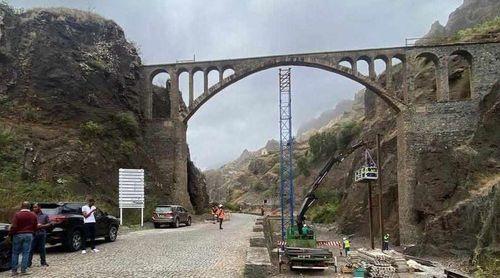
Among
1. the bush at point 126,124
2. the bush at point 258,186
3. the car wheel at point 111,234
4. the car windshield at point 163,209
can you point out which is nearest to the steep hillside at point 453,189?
the car wheel at point 111,234

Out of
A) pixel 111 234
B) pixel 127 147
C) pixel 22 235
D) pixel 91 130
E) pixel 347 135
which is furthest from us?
pixel 347 135

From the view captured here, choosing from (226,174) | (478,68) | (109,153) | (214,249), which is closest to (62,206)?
(214,249)

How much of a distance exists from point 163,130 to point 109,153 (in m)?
7.76

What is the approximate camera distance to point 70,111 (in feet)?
111

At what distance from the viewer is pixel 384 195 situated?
4091 cm

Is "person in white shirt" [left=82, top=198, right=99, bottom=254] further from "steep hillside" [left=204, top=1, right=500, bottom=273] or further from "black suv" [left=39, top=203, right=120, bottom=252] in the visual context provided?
"steep hillside" [left=204, top=1, right=500, bottom=273]

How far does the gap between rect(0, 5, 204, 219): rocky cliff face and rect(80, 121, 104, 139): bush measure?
0.07 meters

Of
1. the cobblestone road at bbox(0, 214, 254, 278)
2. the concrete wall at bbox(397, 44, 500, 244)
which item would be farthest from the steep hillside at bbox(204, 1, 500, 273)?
the cobblestone road at bbox(0, 214, 254, 278)

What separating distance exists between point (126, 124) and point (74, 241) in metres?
21.0

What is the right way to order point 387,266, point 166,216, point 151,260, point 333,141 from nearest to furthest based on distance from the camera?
point 151,260, point 387,266, point 166,216, point 333,141

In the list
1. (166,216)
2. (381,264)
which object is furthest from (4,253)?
(166,216)

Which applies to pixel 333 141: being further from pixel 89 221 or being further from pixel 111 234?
pixel 89 221

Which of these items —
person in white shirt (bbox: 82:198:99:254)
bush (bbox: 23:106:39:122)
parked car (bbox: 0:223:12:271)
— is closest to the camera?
parked car (bbox: 0:223:12:271)

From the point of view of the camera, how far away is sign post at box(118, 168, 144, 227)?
1120 inches
